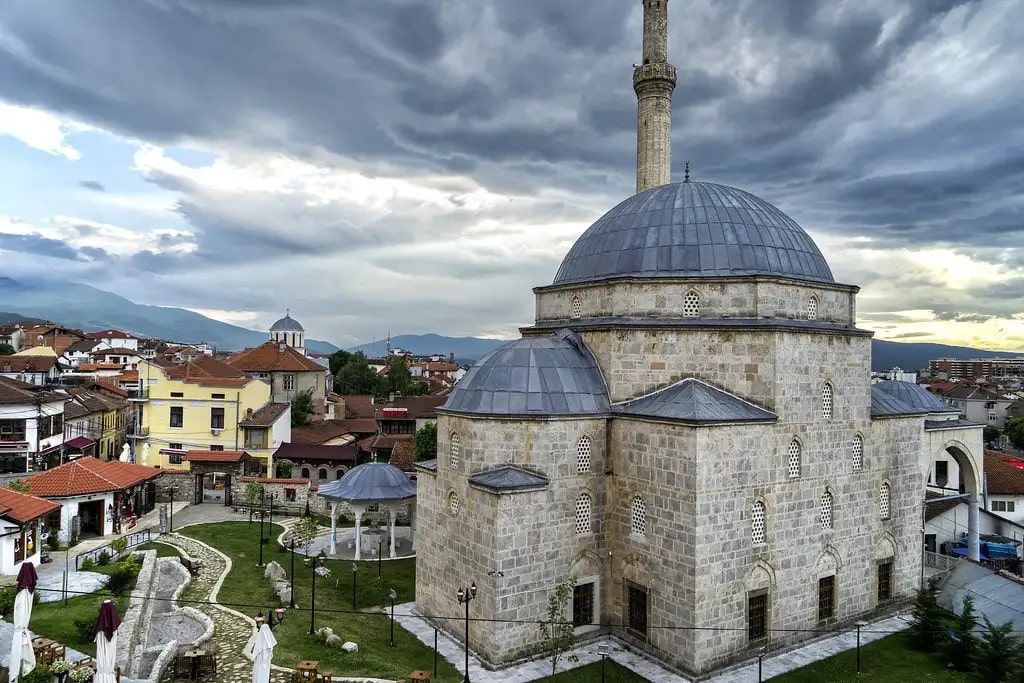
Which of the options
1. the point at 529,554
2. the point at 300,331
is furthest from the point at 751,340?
the point at 300,331

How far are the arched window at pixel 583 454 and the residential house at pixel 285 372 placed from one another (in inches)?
1278

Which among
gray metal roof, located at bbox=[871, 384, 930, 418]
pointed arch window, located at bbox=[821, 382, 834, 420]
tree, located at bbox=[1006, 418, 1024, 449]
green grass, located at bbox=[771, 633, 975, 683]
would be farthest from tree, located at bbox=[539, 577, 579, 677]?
tree, located at bbox=[1006, 418, 1024, 449]

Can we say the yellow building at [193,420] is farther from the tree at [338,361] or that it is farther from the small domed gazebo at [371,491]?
the tree at [338,361]

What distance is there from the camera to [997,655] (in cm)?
1479

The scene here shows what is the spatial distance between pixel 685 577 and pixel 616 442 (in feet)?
12.2

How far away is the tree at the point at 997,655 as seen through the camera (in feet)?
48.0

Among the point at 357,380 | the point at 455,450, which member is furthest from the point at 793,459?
the point at 357,380

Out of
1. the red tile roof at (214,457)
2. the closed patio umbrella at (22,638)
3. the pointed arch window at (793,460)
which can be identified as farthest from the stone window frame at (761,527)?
the red tile roof at (214,457)

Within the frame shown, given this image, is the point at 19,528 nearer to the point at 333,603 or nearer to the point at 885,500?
the point at 333,603

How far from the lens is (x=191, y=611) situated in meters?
16.9

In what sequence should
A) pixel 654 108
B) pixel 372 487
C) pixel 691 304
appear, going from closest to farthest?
pixel 691 304 < pixel 372 487 < pixel 654 108

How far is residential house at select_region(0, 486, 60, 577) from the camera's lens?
17844 millimetres

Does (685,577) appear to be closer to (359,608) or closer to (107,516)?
(359,608)

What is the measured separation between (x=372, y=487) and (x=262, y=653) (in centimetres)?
1224
